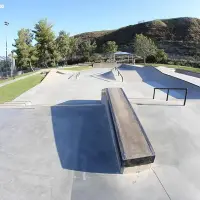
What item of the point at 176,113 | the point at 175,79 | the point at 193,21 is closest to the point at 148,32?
the point at 193,21

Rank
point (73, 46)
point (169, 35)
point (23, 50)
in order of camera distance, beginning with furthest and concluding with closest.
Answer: point (169, 35) → point (73, 46) → point (23, 50)

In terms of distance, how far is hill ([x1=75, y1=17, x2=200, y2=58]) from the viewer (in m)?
64.8

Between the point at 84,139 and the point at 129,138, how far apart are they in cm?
131

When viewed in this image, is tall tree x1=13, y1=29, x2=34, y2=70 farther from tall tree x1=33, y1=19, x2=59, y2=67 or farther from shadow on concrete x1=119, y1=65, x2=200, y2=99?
shadow on concrete x1=119, y1=65, x2=200, y2=99

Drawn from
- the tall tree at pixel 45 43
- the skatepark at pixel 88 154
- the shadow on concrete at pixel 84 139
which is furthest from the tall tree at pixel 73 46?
the shadow on concrete at pixel 84 139

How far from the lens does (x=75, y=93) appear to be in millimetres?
13594

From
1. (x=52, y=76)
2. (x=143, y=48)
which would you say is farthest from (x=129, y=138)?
(x=143, y=48)

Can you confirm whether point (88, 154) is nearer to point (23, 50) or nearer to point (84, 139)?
point (84, 139)

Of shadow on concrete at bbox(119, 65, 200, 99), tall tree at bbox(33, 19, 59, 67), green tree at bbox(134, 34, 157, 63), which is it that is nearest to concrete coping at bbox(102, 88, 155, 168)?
shadow on concrete at bbox(119, 65, 200, 99)

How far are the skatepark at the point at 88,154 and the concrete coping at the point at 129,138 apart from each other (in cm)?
30

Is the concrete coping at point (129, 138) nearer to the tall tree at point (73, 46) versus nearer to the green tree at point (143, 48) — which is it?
the green tree at point (143, 48)

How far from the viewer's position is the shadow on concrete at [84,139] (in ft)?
16.0

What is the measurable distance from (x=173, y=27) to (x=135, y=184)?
79.8m

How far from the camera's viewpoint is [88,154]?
525cm
